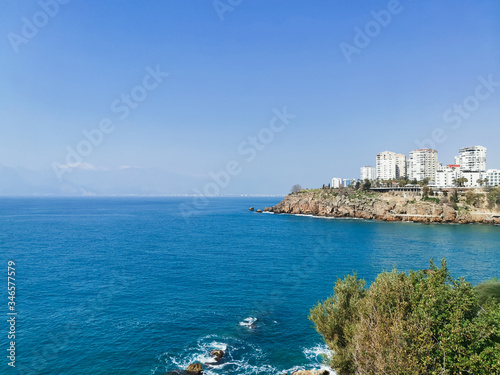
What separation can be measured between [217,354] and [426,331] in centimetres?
1983

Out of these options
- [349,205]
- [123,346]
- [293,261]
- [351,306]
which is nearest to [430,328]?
[351,306]

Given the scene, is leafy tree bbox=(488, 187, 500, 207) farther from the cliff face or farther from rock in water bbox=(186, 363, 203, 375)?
rock in water bbox=(186, 363, 203, 375)

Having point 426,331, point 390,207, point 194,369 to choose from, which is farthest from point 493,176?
point 194,369

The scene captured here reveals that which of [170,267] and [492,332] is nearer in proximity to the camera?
[492,332]

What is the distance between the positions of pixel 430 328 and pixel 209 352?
20.7 meters

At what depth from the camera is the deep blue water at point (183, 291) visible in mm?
28328

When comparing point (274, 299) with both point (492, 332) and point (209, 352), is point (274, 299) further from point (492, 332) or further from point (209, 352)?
point (492, 332)

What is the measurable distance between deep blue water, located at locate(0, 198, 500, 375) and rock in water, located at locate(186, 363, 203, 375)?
988mm

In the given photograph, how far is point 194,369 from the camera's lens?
25750 millimetres

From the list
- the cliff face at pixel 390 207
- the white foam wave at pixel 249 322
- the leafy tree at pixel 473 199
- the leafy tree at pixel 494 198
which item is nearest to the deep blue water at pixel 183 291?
the white foam wave at pixel 249 322

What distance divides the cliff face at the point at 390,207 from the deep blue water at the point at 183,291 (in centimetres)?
3668

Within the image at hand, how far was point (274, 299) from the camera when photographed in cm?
4172
